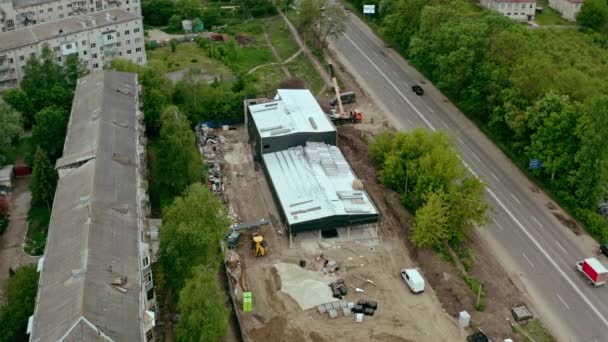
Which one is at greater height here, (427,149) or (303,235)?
(427,149)

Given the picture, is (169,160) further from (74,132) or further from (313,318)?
(313,318)

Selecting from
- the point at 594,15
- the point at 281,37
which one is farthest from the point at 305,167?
the point at 594,15

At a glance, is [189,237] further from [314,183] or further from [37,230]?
[37,230]

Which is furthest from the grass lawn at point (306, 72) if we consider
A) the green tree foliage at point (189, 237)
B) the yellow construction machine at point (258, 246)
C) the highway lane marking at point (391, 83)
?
the green tree foliage at point (189, 237)

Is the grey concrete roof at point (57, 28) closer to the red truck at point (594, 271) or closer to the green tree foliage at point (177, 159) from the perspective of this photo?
the green tree foliage at point (177, 159)

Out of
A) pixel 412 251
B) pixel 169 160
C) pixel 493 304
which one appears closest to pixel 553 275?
pixel 493 304

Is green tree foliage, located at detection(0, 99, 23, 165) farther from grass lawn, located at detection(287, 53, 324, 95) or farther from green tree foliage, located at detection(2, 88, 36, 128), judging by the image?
grass lawn, located at detection(287, 53, 324, 95)

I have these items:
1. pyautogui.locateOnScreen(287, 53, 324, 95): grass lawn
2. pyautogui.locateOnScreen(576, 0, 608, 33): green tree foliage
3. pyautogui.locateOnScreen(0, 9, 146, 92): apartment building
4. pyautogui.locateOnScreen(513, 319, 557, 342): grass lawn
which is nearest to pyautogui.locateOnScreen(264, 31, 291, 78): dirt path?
pyautogui.locateOnScreen(287, 53, 324, 95): grass lawn
